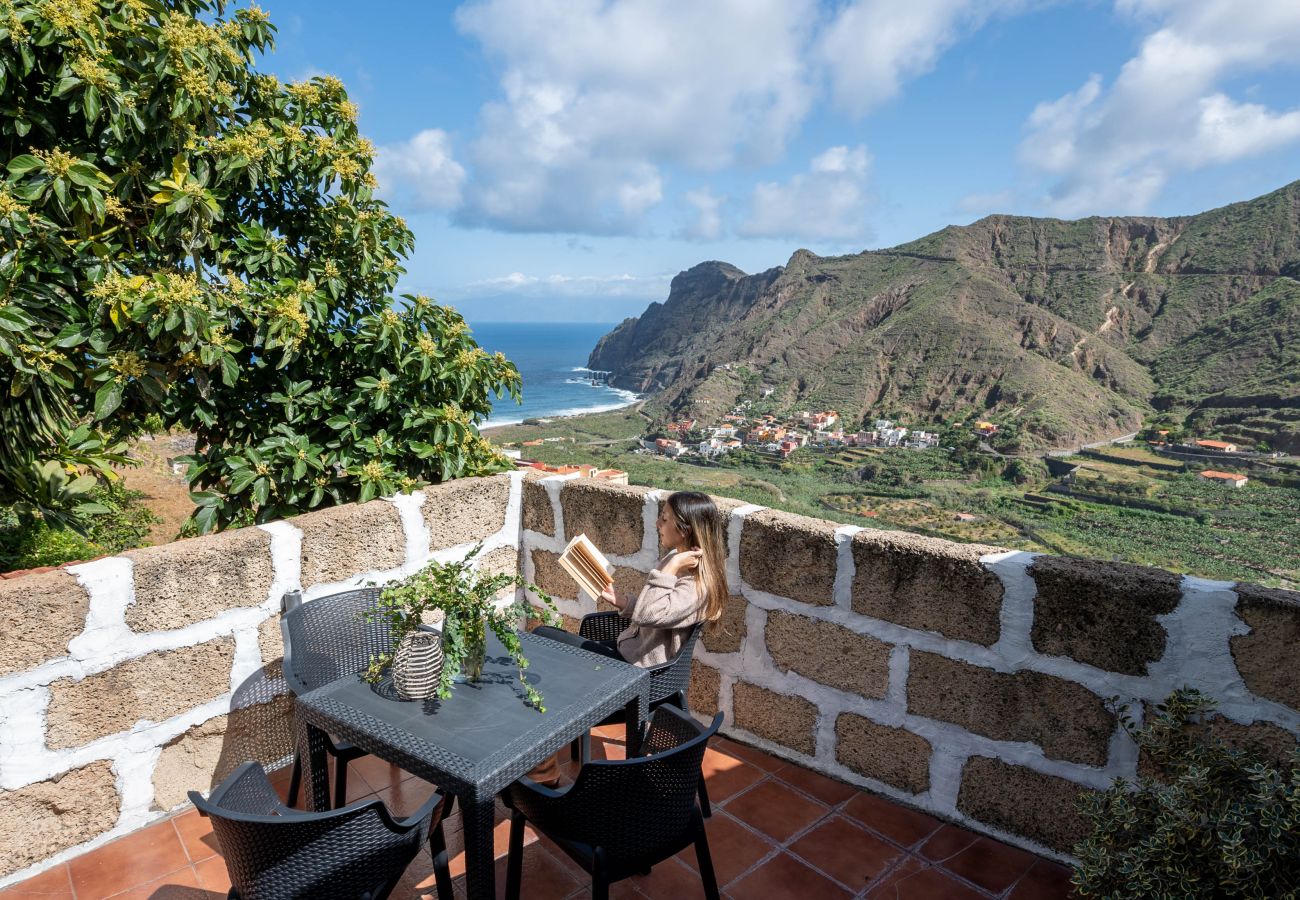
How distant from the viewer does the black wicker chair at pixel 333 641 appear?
2.26 meters

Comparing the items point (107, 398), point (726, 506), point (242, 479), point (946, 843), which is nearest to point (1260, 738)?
point (946, 843)

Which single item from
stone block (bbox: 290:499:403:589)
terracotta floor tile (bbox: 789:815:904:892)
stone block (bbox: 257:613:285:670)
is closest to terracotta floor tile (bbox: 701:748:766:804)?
terracotta floor tile (bbox: 789:815:904:892)

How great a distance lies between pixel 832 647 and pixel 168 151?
349 centimetres

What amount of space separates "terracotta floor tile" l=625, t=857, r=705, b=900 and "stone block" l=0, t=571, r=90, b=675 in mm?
1893

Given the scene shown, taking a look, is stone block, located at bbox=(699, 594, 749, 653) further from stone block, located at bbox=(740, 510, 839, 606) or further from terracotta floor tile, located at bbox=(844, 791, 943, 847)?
terracotta floor tile, located at bbox=(844, 791, 943, 847)

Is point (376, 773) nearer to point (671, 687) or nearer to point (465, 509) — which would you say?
point (465, 509)

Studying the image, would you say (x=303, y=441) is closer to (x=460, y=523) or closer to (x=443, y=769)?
(x=460, y=523)

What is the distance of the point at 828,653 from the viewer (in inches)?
102

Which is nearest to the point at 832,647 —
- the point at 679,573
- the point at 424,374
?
the point at 679,573

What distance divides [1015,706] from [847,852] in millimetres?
749

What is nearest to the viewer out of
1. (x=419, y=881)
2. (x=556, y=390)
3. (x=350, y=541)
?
(x=419, y=881)

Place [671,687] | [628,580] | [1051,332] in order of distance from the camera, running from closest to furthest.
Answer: [671,687] → [628,580] → [1051,332]

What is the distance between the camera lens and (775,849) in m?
2.30

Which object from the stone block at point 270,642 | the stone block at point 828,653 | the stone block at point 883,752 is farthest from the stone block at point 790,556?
the stone block at point 270,642
